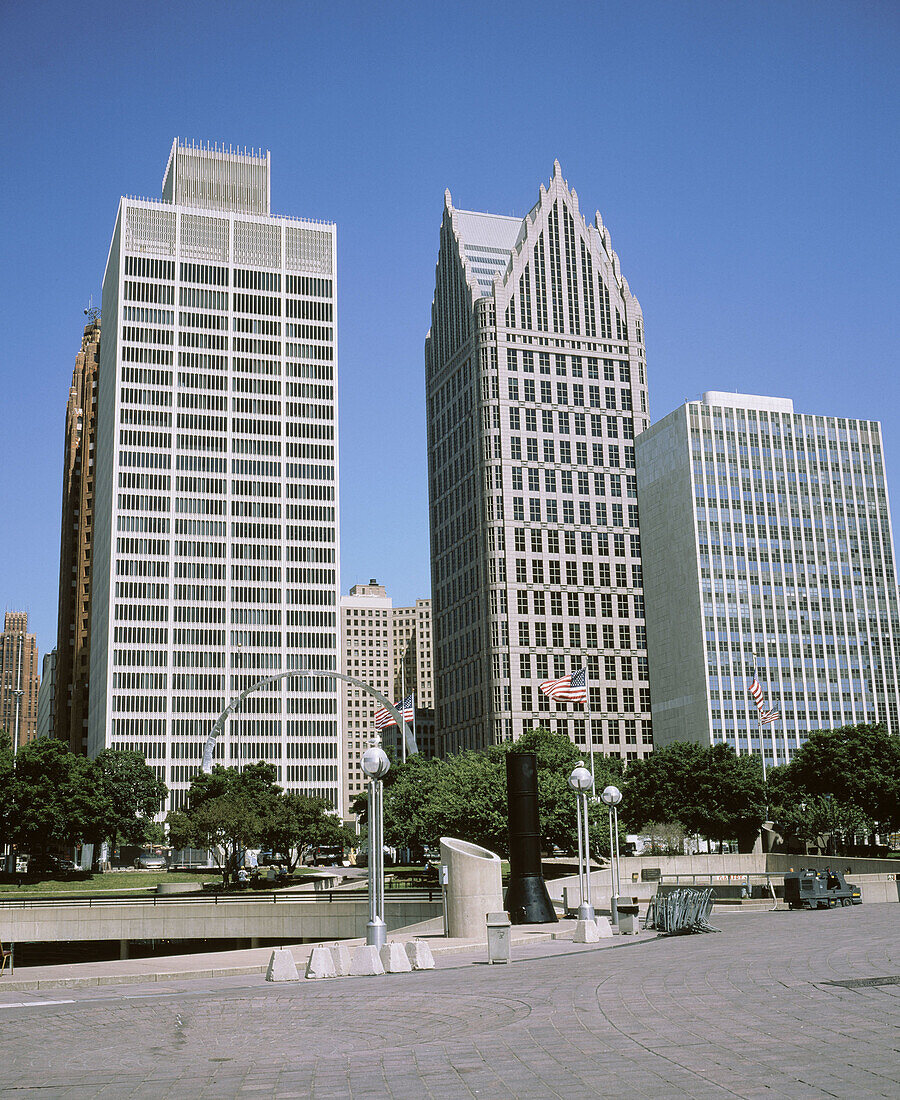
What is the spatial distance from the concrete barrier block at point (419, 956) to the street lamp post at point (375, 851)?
0.67 meters

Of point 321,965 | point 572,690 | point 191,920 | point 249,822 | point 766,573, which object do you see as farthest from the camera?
point 766,573

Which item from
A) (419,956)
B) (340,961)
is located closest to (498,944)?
(419,956)

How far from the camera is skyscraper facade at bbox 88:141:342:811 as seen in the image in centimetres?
15038

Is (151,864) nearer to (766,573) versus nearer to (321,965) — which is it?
(766,573)

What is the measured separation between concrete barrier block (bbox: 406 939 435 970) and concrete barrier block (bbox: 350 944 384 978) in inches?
48.8

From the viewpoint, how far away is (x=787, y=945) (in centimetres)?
2773

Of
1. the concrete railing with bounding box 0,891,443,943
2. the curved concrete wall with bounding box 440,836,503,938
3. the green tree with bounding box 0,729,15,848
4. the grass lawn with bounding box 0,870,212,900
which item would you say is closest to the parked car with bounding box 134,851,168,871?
the grass lawn with bounding box 0,870,212,900

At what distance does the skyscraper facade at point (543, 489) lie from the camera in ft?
522

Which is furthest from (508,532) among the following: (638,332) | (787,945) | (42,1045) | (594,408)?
(42,1045)

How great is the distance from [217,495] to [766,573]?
75567 millimetres

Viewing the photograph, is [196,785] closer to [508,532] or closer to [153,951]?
[153,951]

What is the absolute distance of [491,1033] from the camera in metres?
15.6

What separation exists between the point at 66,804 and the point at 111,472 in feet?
248

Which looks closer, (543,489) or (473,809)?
(473,809)
